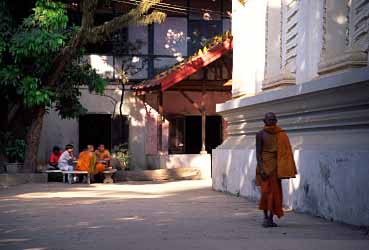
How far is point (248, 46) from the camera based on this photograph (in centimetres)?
1386

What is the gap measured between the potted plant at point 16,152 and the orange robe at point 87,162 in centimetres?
192

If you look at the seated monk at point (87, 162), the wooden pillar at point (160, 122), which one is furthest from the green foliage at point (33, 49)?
the wooden pillar at point (160, 122)

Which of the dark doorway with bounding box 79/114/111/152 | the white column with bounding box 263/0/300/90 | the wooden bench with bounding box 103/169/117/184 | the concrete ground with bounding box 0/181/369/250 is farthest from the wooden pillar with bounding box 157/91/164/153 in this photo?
the white column with bounding box 263/0/300/90

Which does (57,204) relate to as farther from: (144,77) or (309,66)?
(144,77)

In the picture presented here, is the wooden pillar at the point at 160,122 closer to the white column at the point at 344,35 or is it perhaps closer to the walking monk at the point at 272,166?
the white column at the point at 344,35

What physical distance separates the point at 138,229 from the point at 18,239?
58.4 inches

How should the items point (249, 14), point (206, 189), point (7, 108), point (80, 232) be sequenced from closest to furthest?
point (80, 232)
point (249, 14)
point (206, 189)
point (7, 108)

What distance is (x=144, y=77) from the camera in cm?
2238

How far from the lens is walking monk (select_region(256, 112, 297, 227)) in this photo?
8.05 metres

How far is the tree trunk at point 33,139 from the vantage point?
1759 centimetres

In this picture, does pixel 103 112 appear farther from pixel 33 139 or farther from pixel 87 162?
pixel 33 139

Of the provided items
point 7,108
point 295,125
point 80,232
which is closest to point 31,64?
point 7,108

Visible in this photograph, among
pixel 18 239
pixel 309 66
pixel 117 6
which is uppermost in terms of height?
pixel 117 6

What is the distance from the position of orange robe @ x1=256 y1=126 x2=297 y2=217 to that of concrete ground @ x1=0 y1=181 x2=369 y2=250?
33cm
